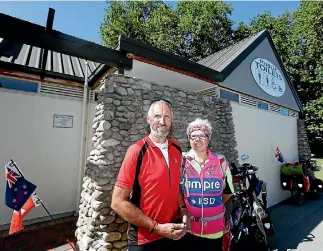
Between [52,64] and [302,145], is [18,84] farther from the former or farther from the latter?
[302,145]

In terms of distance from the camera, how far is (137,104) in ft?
12.6

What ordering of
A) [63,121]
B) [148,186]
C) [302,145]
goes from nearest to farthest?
[148,186] < [63,121] < [302,145]

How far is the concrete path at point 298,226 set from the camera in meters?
4.24

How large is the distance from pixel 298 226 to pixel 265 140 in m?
2.81

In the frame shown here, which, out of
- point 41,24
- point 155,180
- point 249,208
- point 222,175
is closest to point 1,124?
point 41,24

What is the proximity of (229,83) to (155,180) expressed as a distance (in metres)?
5.21

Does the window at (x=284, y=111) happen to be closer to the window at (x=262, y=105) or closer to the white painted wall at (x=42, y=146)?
the window at (x=262, y=105)

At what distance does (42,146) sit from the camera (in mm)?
5109

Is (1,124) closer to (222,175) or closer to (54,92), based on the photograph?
(54,92)

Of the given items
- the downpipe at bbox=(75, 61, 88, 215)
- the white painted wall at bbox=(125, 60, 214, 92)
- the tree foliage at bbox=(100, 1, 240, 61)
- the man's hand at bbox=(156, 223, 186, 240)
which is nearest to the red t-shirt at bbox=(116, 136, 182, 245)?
the man's hand at bbox=(156, 223, 186, 240)

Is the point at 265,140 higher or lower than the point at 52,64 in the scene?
lower

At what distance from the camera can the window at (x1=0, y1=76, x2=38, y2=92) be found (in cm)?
473

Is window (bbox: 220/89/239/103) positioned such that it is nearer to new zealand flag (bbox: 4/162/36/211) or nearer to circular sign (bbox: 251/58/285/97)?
circular sign (bbox: 251/58/285/97)

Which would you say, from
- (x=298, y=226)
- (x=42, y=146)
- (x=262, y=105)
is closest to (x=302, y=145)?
(x=262, y=105)
